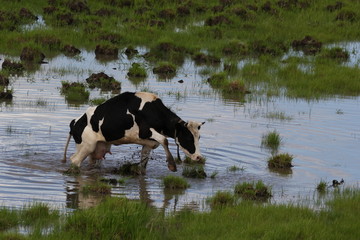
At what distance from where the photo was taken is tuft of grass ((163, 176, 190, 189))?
12.1 meters

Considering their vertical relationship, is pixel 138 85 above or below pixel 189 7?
below

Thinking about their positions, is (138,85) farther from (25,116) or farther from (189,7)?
(189,7)

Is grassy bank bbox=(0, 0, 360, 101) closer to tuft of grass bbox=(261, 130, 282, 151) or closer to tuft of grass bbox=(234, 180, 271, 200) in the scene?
tuft of grass bbox=(261, 130, 282, 151)

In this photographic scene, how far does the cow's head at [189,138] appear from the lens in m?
12.9

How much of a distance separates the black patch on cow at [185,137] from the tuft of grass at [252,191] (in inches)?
52.0

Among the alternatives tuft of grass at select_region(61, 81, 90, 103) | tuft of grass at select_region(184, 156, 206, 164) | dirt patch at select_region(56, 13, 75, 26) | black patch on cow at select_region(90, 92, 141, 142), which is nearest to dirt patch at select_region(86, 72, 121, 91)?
tuft of grass at select_region(61, 81, 90, 103)

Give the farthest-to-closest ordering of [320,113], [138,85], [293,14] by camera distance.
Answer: [293,14]
[138,85]
[320,113]

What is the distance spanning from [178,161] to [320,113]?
5.97m

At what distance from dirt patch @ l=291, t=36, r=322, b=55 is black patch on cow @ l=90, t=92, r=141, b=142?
16.2 metres

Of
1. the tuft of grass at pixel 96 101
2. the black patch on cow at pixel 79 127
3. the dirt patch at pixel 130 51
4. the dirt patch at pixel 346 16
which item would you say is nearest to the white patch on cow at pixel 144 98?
the black patch on cow at pixel 79 127

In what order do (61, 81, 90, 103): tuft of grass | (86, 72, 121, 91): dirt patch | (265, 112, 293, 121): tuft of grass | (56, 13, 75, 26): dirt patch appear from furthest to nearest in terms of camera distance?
1. (56, 13, 75, 26): dirt patch
2. (86, 72, 121, 91): dirt patch
3. (61, 81, 90, 103): tuft of grass
4. (265, 112, 293, 121): tuft of grass

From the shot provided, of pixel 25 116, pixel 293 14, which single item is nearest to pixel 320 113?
pixel 25 116

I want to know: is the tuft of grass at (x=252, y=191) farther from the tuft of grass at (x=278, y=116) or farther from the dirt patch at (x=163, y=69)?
the dirt patch at (x=163, y=69)

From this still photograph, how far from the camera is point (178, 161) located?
568 inches
